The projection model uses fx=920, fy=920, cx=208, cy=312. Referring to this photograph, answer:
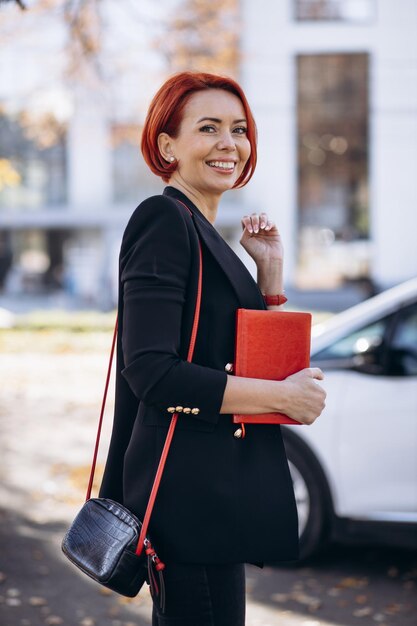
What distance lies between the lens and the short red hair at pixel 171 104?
214 cm

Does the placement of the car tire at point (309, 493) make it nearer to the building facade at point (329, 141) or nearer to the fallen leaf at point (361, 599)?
the fallen leaf at point (361, 599)

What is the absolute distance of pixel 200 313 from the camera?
2008 millimetres

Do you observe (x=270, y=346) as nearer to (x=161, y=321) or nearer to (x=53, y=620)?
(x=161, y=321)

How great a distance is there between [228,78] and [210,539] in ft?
3.49

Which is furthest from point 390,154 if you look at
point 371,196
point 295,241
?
point 295,241

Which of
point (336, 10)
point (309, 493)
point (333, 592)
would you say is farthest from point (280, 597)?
point (336, 10)

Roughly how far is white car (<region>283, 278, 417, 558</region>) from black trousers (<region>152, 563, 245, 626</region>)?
113 inches

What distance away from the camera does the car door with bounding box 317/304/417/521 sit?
4.76 m

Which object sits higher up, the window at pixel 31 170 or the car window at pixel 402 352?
the window at pixel 31 170

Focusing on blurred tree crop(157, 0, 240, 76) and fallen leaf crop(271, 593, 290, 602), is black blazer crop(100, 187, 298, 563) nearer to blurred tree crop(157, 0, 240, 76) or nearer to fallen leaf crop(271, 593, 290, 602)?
fallen leaf crop(271, 593, 290, 602)

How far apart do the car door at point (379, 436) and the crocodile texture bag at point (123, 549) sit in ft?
9.56

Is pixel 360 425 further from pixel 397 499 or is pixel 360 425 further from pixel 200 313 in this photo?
pixel 200 313

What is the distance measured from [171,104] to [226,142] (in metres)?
0.16

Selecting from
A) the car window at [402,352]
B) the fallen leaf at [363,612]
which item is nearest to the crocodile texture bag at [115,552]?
the fallen leaf at [363,612]
